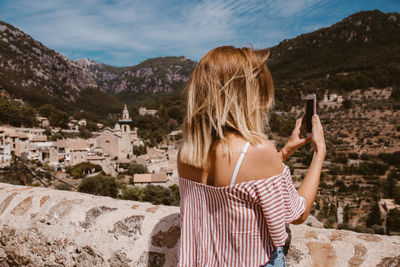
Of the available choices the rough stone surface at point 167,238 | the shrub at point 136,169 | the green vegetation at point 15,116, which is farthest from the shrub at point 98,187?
the green vegetation at point 15,116

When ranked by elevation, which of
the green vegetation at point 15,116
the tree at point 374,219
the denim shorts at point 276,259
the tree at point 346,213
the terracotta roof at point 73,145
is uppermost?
the green vegetation at point 15,116

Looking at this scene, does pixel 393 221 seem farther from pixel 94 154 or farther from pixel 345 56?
pixel 345 56

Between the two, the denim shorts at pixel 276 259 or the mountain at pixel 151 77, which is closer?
the denim shorts at pixel 276 259

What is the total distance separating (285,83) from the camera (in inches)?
2269

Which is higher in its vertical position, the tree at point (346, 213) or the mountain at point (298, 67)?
the mountain at point (298, 67)

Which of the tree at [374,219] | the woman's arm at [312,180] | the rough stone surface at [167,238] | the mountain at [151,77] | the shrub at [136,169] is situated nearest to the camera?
the woman's arm at [312,180]

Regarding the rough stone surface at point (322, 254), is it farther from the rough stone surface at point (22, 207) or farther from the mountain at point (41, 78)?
the mountain at point (41, 78)

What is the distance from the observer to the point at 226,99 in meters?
0.92

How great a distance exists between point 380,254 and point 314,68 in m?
70.9

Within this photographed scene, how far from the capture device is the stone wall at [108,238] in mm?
1270

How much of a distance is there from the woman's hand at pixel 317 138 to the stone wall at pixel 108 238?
1.75 ft

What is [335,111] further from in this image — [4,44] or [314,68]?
[4,44]

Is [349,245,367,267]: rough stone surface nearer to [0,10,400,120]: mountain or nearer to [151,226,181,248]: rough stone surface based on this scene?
[151,226,181,248]: rough stone surface

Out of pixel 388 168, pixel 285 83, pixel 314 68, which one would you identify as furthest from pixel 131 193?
pixel 314 68
